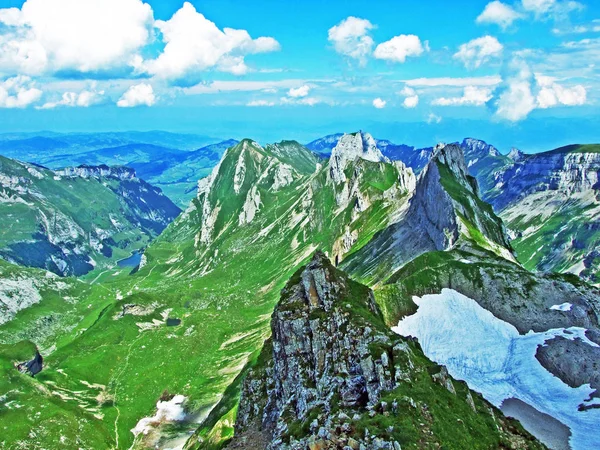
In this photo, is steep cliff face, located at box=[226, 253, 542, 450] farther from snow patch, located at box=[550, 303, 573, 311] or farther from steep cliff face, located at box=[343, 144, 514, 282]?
steep cliff face, located at box=[343, 144, 514, 282]

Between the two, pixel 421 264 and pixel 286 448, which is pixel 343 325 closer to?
pixel 286 448

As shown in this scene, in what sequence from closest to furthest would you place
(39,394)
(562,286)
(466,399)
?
(466,399), (562,286), (39,394)

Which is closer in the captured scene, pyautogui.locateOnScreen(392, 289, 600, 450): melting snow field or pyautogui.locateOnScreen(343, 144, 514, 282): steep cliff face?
pyautogui.locateOnScreen(392, 289, 600, 450): melting snow field

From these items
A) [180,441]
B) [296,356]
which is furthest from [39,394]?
[296,356]

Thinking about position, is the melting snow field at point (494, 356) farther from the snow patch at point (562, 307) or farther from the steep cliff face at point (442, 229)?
the steep cliff face at point (442, 229)

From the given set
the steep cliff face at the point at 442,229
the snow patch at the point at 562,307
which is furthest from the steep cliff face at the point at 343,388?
the steep cliff face at the point at 442,229

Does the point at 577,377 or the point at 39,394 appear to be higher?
the point at 577,377

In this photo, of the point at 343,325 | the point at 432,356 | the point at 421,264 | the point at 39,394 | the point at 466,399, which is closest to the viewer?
the point at 466,399

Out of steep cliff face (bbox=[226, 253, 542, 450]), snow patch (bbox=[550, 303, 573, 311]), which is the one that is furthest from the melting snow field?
Answer: steep cliff face (bbox=[226, 253, 542, 450])
